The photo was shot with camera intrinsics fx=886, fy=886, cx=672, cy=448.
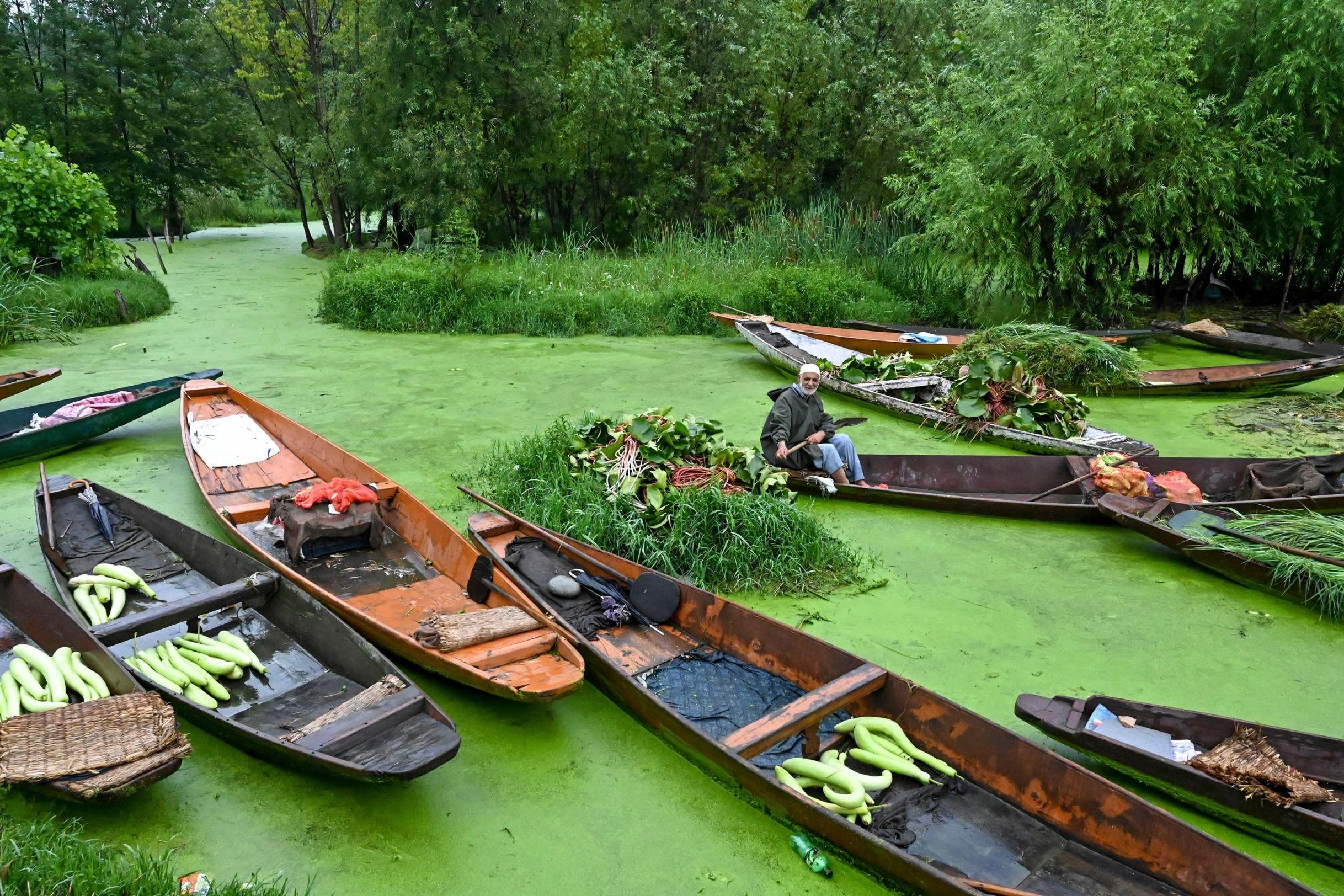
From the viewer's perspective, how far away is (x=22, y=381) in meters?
7.66

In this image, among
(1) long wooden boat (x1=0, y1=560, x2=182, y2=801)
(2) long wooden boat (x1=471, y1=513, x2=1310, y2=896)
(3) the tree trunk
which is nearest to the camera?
(2) long wooden boat (x1=471, y1=513, x2=1310, y2=896)

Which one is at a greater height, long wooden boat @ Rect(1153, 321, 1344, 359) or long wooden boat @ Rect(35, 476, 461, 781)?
long wooden boat @ Rect(1153, 321, 1344, 359)

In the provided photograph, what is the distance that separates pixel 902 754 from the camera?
3539mm

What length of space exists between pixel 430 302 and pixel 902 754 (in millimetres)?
9694

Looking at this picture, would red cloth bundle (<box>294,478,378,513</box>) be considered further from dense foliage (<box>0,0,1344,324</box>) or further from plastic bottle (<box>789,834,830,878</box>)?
dense foliage (<box>0,0,1344,324</box>)

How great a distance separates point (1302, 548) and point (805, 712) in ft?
11.2

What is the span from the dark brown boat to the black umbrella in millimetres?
6173

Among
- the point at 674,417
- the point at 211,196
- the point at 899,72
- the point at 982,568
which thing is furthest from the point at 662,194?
the point at 211,196

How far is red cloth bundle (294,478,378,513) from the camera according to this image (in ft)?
17.0

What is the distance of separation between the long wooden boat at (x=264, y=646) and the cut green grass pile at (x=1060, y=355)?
21.3 ft

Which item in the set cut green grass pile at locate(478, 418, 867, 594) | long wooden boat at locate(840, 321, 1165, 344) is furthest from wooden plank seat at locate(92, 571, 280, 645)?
long wooden boat at locate(840, 321, 1165, 344)

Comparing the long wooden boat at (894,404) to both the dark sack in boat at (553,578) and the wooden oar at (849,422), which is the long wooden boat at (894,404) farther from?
the dark sack in boat at (553,578)

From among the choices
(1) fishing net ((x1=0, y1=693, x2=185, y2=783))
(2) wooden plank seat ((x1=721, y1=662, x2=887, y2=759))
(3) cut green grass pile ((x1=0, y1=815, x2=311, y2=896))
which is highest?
(1) fishing net ((x1=0, y1=693, x2=185, y2=783))

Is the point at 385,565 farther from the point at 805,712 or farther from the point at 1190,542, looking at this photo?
the point at 1190,542
